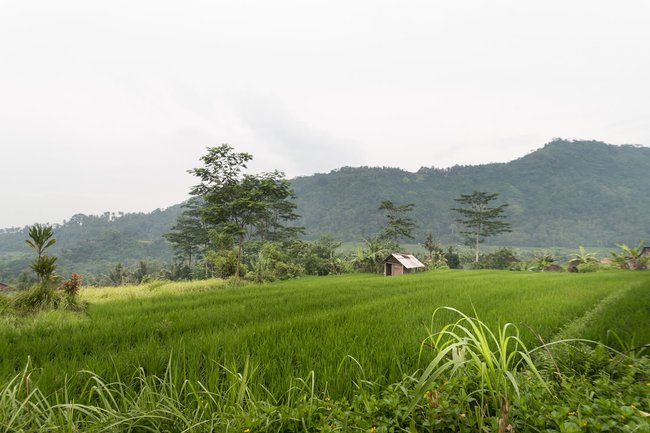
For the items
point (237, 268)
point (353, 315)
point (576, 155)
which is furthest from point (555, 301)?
point (576, 155)

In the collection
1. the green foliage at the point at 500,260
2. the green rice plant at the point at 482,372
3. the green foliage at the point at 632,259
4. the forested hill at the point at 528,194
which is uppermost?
the forested hill at the point at 528,194

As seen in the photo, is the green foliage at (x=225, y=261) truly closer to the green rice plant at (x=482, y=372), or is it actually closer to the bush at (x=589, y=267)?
the green rice plant at (x=482, y=372)

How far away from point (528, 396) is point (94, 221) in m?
148

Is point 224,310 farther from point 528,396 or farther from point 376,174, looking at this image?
point 376,174

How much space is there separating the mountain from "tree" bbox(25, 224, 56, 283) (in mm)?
75516

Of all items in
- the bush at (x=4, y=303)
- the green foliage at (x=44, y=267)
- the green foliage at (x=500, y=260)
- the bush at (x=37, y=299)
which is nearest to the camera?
the bush at (x=4, y=303)

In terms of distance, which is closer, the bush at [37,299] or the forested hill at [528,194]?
the bush at [37,299]

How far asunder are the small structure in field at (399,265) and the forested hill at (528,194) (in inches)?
3266

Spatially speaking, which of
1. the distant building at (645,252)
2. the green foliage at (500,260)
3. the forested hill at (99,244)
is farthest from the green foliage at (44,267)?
the forested hill at (99,244)

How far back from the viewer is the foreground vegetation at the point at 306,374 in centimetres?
173

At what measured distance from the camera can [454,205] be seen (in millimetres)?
129625

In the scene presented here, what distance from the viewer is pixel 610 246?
99.6 meters

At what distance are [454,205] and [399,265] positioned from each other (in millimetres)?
112049

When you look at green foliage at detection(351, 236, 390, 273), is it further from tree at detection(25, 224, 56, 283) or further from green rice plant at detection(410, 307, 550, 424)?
green rice plant at detection(410, 307, 550, 424)
